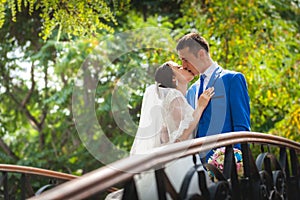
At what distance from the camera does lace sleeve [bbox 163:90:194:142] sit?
9.76 feet

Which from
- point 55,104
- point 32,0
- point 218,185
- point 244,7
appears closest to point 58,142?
point 55,104

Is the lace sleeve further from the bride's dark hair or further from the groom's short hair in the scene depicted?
the groom's short hair

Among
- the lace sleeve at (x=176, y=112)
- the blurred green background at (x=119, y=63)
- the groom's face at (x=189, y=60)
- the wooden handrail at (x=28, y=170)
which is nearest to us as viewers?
the lace sleeve at (x=176, y=112)

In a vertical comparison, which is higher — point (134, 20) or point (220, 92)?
point (134, 20)

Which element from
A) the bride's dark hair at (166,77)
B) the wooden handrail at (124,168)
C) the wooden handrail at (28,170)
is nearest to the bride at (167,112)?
the bride's dark hair at (166,77)

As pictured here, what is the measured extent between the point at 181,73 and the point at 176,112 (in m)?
0.22

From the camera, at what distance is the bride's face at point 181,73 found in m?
3.07

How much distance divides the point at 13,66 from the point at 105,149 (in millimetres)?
4205

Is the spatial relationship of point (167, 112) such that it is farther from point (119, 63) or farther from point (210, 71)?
point (119, 63)

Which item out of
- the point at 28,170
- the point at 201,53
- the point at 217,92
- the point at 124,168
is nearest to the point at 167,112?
the point at 217,92

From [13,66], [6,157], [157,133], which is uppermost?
[13,66]

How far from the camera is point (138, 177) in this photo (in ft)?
6.15

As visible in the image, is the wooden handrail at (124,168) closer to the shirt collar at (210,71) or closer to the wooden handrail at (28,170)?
the shirt collar at (210,71)

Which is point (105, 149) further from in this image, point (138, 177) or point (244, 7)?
point (138, 177)
